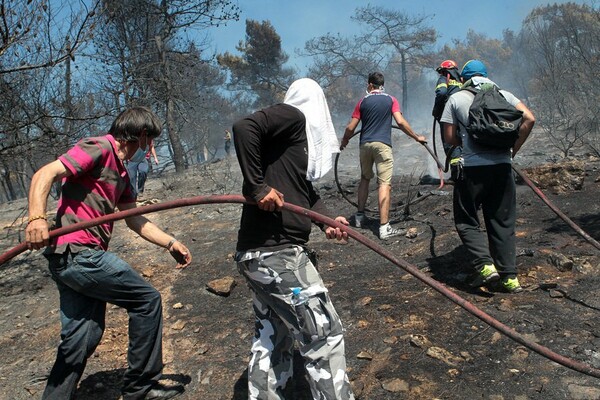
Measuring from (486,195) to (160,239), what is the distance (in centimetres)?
239

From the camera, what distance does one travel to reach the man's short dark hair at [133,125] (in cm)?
264

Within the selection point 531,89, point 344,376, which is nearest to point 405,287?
point 344,376

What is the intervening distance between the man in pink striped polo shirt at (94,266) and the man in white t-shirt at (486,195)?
2.19 m

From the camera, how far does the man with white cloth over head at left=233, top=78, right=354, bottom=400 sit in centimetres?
216

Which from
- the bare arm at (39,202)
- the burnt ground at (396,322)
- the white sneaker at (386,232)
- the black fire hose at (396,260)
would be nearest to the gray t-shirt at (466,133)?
the burnt ground at (396,322)

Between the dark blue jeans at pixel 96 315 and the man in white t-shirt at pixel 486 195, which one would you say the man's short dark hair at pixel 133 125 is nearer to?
the dark blue jeans at pixel 96 315

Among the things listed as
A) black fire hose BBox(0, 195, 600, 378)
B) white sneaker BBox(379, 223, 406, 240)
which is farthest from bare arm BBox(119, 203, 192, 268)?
white sneaker BBox(379, 223, 406, 240)

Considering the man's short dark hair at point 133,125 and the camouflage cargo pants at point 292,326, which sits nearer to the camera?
the camouflage cargo pants at point 292,326

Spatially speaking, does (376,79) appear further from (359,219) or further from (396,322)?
(396,322)

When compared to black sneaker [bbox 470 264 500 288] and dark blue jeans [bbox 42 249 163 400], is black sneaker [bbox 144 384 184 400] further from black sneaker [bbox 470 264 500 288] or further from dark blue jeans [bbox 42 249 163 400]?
black sneaker [bbox 470 264 500 288]

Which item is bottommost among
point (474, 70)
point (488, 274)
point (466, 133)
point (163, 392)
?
point (163, 392)

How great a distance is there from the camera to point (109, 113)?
18.3 ft

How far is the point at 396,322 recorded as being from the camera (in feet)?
10.8

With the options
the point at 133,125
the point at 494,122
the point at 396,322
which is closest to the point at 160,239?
the point at 133,125
